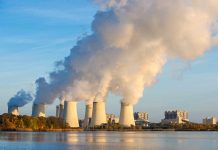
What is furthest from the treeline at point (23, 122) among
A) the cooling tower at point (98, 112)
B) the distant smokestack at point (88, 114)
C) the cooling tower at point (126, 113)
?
the cooling tower at point (126, 113)

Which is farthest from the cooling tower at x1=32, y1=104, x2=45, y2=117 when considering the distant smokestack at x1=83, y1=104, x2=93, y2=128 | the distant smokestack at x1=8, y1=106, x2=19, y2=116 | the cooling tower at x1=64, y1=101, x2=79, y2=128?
the distant smokestack at x1=83, y1=104, x2=93, y2=128

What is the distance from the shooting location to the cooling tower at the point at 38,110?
88600mm

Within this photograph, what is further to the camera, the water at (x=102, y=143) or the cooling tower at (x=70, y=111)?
the cooling tower at (x=70, y=111)

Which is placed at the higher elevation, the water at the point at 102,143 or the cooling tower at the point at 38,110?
the cooling tower at the point at 38,110

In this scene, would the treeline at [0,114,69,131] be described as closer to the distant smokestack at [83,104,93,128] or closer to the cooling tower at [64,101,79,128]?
the cooling tower at [64,101,79,128]

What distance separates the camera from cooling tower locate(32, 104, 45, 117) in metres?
88.6

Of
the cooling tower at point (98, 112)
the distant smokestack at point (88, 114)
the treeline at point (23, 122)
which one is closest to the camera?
the cooling tower at point (98, 112)

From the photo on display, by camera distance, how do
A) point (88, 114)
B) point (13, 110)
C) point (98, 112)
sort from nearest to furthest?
point (98, 112) < point (13, 110) < point (88, 114)

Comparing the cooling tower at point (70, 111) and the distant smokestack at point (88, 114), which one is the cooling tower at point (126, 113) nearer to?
the cooling tower at point (70, 111)

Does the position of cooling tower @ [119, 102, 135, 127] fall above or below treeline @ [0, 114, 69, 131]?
above

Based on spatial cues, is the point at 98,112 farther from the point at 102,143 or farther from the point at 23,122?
the point at 102,143

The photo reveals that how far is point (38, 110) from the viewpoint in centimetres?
8912

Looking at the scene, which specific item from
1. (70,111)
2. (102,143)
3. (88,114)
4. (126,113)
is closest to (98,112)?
(126,113)

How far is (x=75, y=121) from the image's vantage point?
8469 centimetres
